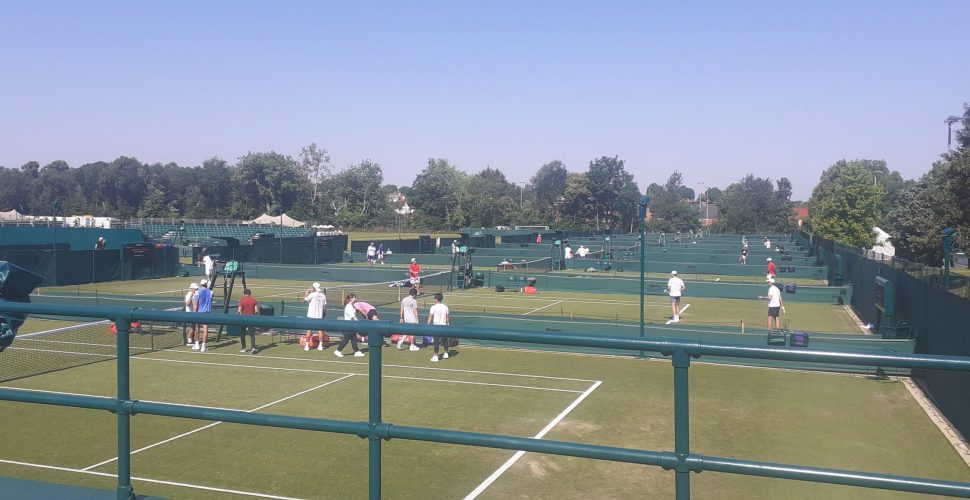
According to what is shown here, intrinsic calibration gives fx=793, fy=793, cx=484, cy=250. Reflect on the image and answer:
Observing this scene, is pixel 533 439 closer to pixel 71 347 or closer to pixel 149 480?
pixel 149 480

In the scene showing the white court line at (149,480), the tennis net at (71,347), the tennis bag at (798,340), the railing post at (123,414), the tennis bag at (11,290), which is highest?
the tennis bag at (11,290)

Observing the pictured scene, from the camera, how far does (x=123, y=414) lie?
358 centimetres

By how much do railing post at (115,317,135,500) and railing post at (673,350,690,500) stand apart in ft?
7.87

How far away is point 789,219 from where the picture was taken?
446 ft

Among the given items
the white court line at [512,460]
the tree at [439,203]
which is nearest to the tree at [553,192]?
the tree at [439,203]

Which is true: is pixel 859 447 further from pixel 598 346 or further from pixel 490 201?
pixel 490 201

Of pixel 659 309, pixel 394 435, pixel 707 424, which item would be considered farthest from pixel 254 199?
pixel 394 435

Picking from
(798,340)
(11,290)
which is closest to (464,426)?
(11,290)

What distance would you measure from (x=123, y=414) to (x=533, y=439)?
1919mm

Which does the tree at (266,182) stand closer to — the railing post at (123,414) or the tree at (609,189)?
the tree at (609,189)

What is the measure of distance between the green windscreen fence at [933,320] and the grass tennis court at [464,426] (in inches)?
24.7

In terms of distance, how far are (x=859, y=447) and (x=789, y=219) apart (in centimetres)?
13212

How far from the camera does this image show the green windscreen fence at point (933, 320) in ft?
44.1

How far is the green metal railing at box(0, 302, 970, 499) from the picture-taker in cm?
260
